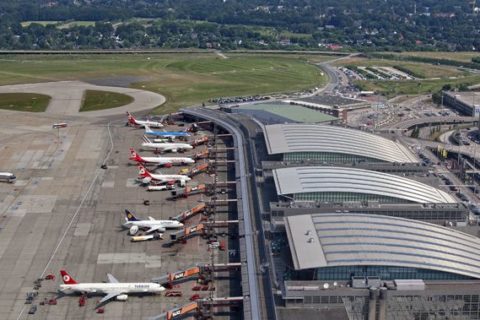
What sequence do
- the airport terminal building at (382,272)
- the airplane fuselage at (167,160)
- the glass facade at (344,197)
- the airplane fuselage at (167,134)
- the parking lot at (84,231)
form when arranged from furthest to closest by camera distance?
the airplane fuselage at (167,134), the airplane fuselage at (167,160), the glass facade at (344,197), the parking lot at (84,231), the airport terminal building at (382,272)

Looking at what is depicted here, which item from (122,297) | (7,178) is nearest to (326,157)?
(122,297)

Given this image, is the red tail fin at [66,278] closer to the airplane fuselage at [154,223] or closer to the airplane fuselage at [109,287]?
the airplane fuselage at [109,287]

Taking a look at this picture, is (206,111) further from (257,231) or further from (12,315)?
(12,315)

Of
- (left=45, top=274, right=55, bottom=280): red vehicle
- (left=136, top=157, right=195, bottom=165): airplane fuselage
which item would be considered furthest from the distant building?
(left=45, top=274, right=55, bottom=280): red vehicle

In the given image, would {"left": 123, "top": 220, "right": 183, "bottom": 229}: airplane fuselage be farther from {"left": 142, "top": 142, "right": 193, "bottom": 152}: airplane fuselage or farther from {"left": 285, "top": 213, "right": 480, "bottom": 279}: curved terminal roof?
{"left": 142, "top": 142, "right": 193, "bottom": 152}: airplane fuselage

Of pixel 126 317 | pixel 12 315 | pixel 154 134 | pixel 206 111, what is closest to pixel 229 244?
pixel 126 317

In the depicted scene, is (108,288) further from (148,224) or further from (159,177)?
(159,177)

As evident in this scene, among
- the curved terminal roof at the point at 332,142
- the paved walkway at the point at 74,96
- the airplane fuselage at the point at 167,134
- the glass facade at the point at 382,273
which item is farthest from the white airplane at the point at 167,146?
the glass facade at the point at 382,273
